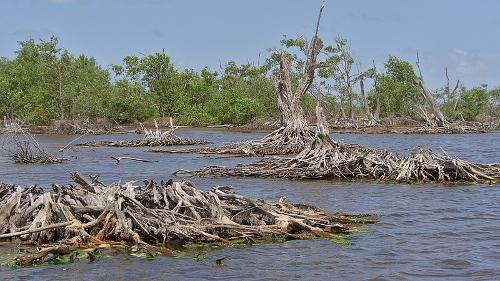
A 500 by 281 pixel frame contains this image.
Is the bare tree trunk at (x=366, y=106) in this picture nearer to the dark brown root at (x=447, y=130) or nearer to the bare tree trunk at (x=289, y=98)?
the dark brown root at (x=447, y=130)

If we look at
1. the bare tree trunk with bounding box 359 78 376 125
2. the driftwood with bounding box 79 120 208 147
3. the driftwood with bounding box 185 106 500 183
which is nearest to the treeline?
the bare tree trunk with bounding box 359 78 376 125

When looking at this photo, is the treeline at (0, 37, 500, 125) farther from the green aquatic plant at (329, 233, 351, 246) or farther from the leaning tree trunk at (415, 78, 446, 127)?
the green aquatic plant at (329, 233, 351, 246)

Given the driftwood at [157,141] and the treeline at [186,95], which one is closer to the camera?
the driftwood at [157,141]

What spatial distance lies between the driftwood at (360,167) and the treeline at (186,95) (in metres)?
44.8

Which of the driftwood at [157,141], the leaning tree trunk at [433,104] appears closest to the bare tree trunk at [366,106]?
the leaning tree trunk at [433,104]

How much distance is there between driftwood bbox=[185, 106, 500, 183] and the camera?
1911 centimetres

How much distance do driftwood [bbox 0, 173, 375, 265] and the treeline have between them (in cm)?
5523

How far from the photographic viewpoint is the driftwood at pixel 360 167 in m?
19.1

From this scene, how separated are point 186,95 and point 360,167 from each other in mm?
61532

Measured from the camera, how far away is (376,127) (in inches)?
2483

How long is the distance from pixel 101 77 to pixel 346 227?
86513 millimetres

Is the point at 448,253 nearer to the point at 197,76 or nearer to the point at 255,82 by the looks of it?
the point at 255,82

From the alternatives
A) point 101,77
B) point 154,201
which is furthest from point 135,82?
point 154,201

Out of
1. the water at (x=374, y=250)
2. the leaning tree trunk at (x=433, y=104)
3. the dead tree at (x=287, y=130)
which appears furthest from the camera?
the leaning tree trunk at (x=433, y=104)
